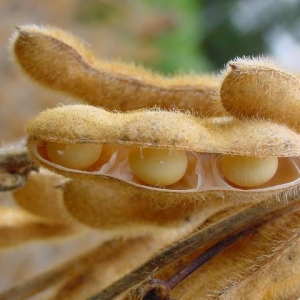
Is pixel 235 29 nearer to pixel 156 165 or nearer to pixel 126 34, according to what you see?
pixel 126 34

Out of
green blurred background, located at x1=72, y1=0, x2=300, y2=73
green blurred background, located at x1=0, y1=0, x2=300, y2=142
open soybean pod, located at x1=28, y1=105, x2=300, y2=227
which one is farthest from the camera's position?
green blurred background, located at x1=72, y1=0, x2=300, y2=73

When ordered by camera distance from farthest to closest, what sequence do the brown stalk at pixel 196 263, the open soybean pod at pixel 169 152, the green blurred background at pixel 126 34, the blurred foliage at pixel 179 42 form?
the blurred foliage at pixel 179 42
the green blurred background at pixel 126 34
the brown stalk at pixel 196 263
the open soybean pod at pixel 169 152

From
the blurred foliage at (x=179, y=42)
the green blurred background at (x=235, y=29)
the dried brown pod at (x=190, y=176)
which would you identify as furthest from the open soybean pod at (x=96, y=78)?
the green blurred background at (x=235, y=29)

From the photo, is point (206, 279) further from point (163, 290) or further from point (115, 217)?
point (115, 217)

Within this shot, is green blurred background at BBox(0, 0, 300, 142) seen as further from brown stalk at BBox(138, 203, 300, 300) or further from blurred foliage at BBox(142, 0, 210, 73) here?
brown stalk at BBox(138, 203, 300, 300)

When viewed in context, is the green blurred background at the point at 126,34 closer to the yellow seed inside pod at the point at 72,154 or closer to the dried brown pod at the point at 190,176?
the dried brown pod at the point at 190,176

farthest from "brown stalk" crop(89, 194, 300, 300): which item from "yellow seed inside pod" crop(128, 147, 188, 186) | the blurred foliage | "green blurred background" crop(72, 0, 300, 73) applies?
"green blurred background" crop(72, 0, 300, 73)
